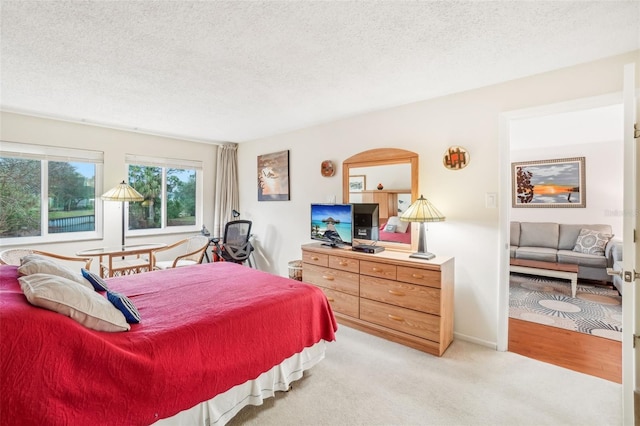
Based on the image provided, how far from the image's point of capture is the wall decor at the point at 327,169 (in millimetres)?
3867

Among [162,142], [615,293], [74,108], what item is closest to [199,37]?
[74,108]

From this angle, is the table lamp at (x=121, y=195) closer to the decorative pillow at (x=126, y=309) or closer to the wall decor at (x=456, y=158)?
the decorative pillow at (x=126, y=309)

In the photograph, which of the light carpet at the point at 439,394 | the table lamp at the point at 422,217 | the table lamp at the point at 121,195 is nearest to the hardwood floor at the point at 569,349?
the light carpet at the point at 439,394

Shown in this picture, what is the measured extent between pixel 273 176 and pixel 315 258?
5.99ft

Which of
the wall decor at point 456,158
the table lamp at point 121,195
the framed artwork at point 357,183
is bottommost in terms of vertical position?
the table lamp at point 121,195

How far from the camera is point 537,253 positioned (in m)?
4.93

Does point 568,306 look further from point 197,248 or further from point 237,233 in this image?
point 197,248

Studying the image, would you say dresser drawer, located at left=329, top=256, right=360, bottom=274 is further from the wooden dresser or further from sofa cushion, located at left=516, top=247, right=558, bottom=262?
sofa cushion, located at left=516, top=247, right=558, bottom=262

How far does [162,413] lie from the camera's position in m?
1.34

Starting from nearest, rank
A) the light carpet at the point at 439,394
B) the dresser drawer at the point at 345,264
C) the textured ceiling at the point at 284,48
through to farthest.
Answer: the textured ceiling at the point at 284,48
the light carpet at the point at 439,394
the dresser drawer at the point at 345,264

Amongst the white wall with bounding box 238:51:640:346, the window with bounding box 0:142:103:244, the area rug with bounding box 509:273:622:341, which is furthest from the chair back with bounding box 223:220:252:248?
the area rug with bounding box 509:273:622:341

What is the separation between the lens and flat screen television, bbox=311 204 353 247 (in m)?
3.42

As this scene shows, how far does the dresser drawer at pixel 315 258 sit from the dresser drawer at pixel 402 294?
0.50 metres

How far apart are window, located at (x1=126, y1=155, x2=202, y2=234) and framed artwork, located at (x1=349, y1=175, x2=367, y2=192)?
2.87m
